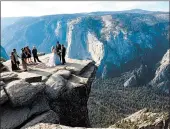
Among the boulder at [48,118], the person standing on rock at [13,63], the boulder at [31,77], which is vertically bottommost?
the boulder at [48,118]

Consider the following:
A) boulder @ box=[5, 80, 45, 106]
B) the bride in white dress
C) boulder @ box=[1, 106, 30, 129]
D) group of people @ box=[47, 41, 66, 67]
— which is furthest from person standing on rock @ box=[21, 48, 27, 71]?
boulder @ box=[1, 106, 30, 129]

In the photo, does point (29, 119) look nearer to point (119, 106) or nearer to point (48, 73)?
point (48, 73)

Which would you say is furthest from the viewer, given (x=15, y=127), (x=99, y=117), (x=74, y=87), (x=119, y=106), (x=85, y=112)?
(x=119, y=106)

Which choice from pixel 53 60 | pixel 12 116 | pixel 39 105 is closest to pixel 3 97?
pixel 12 116

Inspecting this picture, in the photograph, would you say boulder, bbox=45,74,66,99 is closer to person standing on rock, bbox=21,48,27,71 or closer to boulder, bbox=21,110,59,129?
boulder, bbox=21,110,59,129

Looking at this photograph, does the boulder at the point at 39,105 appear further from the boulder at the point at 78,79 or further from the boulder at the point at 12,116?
the boulder at the point at 78,79

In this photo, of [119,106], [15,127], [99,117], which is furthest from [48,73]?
[119,106]

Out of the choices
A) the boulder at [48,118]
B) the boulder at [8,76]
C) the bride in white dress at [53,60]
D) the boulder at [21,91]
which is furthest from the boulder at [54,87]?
the bride in white dress at [53,60]
